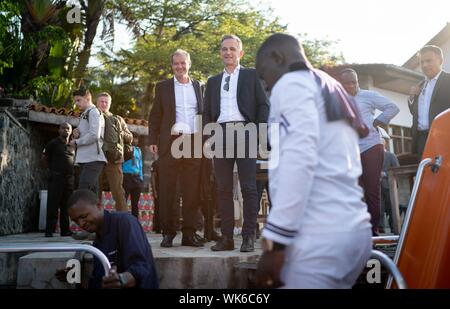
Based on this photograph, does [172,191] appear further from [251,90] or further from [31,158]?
[31,158]

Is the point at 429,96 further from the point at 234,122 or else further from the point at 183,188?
the point at 183,188

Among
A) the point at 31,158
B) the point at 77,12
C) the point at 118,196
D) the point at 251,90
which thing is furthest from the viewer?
the point at 77,12

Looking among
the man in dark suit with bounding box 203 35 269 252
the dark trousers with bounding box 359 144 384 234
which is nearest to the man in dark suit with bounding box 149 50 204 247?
the man in dark suit with bounding box 203 35 269 252

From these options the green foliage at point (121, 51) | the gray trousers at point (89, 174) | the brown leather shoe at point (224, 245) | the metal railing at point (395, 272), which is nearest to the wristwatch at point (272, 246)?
the metal railing at point (395, 272)

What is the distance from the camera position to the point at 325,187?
180 centimetres

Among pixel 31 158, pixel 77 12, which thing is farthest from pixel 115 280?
pixel 77 12

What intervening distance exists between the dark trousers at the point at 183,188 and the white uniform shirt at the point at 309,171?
9.65 feet

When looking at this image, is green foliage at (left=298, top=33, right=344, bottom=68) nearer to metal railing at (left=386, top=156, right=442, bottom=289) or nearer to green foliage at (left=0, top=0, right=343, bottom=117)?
green foliage at (left=0, top=0, right=343, bottom=117)

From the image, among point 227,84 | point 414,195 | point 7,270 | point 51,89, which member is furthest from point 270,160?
point 51,89

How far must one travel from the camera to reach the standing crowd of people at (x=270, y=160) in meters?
1.74

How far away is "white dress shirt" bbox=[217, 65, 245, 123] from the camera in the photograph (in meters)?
4.50

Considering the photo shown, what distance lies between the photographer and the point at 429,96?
4992 millimetres

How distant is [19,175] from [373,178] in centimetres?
644

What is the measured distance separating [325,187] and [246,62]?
17645mm
